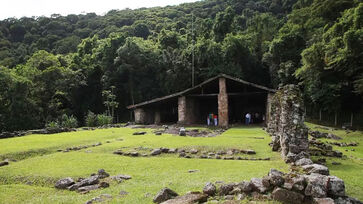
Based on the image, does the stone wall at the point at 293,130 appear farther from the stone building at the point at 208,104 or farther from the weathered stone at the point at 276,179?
the stone building at the point at 208,104

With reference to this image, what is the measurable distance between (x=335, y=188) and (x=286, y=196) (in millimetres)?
1028

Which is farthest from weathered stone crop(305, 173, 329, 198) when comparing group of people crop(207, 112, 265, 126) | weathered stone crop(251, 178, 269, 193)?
group of people crop(207, 112, 265, 126)

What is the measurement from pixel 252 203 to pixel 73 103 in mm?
43725

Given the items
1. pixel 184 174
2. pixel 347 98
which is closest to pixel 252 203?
pixel 184 174

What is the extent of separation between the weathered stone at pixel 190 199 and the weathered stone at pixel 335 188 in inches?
107

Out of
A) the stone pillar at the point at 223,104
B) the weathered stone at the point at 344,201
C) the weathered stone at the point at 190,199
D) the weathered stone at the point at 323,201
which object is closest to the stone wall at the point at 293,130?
the weathered stone at the point at 344,201

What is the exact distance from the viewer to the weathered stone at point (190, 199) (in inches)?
246

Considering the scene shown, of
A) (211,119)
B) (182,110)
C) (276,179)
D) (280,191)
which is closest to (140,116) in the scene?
(182,110)

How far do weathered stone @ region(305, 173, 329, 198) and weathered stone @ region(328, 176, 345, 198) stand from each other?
100 mm

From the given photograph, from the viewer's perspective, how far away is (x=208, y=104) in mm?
39406

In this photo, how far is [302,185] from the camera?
19.8 ft

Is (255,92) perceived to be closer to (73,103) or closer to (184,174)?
(184,174)

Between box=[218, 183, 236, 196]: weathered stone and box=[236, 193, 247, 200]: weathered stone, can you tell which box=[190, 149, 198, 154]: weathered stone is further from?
box=[236, 193, 247, 200]: weathered stone

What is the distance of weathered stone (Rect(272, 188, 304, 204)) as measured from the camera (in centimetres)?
597
